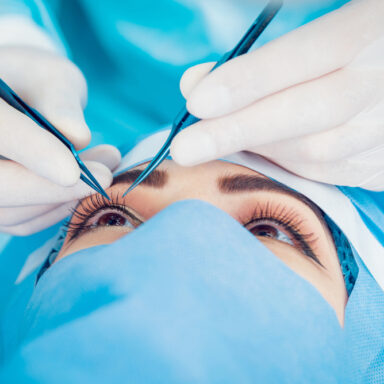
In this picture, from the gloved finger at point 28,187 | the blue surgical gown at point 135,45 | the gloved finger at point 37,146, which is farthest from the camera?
the blue surgical gown at point 135,45

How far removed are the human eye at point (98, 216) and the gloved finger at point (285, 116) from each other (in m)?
0.26

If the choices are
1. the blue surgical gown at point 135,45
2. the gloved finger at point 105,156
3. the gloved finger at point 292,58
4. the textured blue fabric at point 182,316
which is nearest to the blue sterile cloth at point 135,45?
the blue surgical gown at point 135,45

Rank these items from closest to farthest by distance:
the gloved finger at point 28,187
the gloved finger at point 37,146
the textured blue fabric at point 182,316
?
the textured blue fabric at point 182,316 → the gloved finger at point 37,146 → the gloved finger at point 28,187

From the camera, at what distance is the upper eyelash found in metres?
1.02

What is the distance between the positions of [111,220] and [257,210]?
42cm

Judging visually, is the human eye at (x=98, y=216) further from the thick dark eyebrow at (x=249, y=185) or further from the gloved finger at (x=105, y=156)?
the thick dark eyebrow at (x=249, y=185)

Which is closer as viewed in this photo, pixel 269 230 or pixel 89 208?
pixel 269 230

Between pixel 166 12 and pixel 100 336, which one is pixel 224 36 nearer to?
pixel 166 12

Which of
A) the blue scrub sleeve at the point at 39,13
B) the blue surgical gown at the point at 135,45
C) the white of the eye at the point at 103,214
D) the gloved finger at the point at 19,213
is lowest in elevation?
the white of the eye at the point at 103,214

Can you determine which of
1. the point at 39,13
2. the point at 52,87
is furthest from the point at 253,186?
the point at 39,13

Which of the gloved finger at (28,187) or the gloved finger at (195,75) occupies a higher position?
the gloved finger at (195,75)

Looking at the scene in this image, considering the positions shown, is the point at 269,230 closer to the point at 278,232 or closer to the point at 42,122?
the point at 278,232

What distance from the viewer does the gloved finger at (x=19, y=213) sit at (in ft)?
3.62

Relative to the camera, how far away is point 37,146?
0.83 meters
